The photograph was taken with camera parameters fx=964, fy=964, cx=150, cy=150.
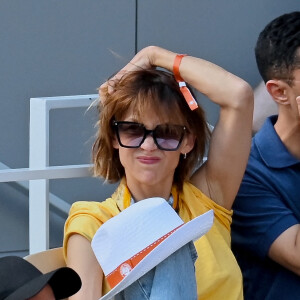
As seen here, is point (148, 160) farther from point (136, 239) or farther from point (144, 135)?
point (136, 239)

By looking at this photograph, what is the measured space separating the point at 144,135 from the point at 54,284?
2.61 feet

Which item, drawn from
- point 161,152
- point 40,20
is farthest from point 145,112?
point 40,20

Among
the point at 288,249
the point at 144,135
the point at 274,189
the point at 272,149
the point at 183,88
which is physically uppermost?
the point at 183,88

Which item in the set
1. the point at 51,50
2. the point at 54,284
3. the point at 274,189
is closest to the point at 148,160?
the point at 274,189

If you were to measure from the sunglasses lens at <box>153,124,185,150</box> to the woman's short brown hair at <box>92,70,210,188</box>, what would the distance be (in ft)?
0.08

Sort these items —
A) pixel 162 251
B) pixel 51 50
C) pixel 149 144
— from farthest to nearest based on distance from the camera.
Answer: pixel 51 50, pixel 149 144, pixel 162 251

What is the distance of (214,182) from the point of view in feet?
9.13

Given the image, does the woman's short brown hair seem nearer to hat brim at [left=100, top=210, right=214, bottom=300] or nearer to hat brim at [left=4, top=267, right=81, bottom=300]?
hat brim at [left=100, top=210, right=214, bottom=300]

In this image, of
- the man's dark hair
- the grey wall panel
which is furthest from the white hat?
the grey wall panel

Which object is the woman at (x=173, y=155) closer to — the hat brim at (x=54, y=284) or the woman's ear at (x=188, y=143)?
the woman's ear at (x=188, y=143)

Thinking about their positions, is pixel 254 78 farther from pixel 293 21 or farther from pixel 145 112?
pixel 145 112

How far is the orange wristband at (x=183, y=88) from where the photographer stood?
Answer: 2658mm

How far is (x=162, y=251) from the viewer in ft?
6.66

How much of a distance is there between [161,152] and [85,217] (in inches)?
10.9
